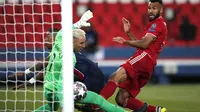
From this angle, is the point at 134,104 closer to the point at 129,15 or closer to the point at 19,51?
the point at 19,51

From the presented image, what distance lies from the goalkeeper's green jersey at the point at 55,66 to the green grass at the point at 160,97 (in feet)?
3.77

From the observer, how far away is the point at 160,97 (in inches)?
421

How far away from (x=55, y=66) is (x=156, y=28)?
146cm

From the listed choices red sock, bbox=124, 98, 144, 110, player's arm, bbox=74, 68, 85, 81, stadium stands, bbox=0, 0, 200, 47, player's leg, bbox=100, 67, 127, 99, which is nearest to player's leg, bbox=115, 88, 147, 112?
red sock, bbox=124, 98, 144, 110

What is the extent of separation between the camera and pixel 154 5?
22.6 feet

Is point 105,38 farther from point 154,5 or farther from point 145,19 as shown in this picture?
point 154,5

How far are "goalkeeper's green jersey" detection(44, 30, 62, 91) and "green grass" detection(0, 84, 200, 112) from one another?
1151 millimetres

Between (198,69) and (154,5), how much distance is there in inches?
289

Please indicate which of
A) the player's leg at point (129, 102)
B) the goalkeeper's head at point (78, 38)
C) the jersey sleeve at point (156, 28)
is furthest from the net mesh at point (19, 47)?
the jersey sleeve at point (156, 28)

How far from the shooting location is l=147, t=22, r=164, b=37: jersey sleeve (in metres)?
6.77

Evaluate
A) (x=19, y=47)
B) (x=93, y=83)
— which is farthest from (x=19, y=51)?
(x=93, y=83)

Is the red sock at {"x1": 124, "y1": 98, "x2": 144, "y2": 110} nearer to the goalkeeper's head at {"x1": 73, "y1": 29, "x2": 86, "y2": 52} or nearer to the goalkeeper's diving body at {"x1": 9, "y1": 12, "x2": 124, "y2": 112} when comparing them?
the goalkeeper's diving body at {"x1": 9, "y1": 12, "x2": 124, "y2": 112}

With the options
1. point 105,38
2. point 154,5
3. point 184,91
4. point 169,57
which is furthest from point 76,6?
point 154,5

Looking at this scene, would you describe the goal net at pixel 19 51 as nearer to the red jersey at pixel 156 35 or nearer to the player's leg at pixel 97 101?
the player's leg at pixel 97 101
